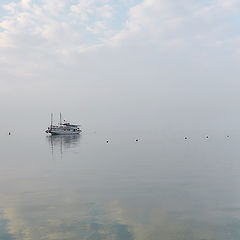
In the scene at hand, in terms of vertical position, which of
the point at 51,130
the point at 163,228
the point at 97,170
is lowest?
the point at 163,228

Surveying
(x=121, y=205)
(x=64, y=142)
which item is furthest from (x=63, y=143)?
(x=121, y=205)

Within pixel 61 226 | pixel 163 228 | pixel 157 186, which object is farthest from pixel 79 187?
pixel 163 228

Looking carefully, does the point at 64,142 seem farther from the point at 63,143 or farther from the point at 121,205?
the point at 121,205

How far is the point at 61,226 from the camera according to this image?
23.9 metres

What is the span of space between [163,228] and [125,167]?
3544 centimetres

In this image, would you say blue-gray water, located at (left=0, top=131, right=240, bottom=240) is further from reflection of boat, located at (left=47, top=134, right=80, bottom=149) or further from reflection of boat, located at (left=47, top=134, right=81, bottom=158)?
reflection of boat, located at (left=47, top=134, right=80, bottom=149)

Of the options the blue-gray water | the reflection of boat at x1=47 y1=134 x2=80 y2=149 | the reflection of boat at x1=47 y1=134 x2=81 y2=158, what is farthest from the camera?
the reflection of boat at x1=47 y1=134 x2=80 y2=149

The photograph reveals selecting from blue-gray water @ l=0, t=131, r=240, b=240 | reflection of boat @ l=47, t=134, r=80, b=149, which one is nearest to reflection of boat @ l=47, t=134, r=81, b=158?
reflection of boat @ l=47, t=134, r=80, b=149

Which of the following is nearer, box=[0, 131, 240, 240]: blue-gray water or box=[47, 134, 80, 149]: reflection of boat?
box=[0, 131, 240, 240]: blue-gray water

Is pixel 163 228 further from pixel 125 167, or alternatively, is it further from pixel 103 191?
pixel 125 167

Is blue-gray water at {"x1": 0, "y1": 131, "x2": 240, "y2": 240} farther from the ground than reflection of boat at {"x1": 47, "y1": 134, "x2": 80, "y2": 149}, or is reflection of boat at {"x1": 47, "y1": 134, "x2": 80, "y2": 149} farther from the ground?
reflection of boat at {"x1": 47, "y1": 134, "x2": 80, "y2": 149}

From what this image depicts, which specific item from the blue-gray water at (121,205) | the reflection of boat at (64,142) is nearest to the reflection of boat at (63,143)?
the reflection of boat at (64,142)

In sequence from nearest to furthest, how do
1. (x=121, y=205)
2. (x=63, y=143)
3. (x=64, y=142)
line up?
(x=121, y=205)
(x=63, y=143)
(x=64, y=142)

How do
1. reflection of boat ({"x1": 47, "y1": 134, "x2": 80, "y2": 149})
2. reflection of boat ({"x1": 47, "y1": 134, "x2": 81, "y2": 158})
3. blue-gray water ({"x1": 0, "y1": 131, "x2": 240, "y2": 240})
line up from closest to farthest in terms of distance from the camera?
blue-gray water ({"x1": 0, "y1": 131, "x2": 240, "y2": 240})
reflection of boat ({"x1": 47, "y1": 134, "x2": 81, "y2": 158})
reflection of boat ({"x1": 47, "y1": 134, "x2": 80, "y2": 149})
